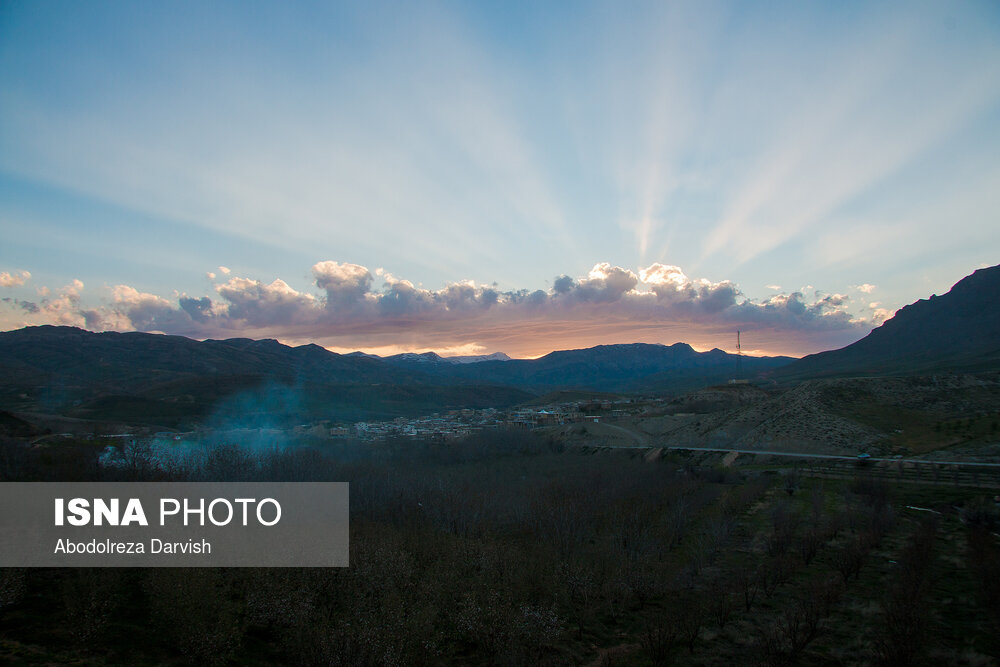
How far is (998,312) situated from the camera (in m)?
153

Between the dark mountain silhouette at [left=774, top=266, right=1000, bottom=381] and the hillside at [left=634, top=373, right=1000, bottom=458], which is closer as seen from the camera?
the hillside at [left=634, top=373, right=1000, bottom=458]

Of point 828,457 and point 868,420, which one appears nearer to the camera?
point 828,457

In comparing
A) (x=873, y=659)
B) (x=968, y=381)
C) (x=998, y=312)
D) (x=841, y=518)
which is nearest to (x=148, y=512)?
(x=873, y=659)

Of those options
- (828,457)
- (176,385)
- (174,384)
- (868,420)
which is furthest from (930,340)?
(174,384)

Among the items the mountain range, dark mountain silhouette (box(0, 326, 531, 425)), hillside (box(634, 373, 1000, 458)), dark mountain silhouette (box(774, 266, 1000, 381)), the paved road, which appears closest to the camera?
the paved road

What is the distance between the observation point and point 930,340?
531 feet

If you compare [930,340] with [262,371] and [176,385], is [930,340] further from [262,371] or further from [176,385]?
[262,371]

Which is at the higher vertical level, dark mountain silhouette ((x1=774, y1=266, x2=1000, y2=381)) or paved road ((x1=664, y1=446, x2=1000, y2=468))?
dark mountain silhouette ((x1=774, y1=266, x2=1000, y2=381))

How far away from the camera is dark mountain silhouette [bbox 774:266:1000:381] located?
12986cm

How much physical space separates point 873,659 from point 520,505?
81.9 feet

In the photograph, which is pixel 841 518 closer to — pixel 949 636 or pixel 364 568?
pixel 949 636

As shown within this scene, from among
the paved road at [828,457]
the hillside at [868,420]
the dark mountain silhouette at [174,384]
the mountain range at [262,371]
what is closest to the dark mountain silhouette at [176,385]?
the dark mountain silhouette at [174,384]

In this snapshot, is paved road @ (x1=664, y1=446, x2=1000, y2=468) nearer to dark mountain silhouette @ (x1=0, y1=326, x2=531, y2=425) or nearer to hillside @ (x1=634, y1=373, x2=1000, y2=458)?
hillside @ (x1=634, y1=373, x2=1000, y2=458)

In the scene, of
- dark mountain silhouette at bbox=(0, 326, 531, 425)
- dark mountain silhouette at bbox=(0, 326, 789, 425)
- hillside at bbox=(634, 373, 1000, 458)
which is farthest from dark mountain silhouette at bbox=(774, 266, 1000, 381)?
dark mountain silhouette at bbox=(0, 326, 531, 425)
